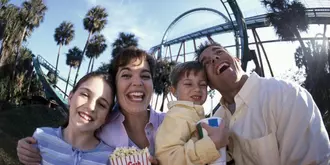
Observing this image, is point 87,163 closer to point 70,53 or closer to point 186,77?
point 186,77

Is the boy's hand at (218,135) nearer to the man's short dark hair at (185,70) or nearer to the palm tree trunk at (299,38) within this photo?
the man's short dark hair at (185,70)

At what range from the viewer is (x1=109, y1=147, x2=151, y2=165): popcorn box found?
209 cm

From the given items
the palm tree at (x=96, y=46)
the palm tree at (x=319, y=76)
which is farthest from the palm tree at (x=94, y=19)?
the palm tree at (x=319, y=76)

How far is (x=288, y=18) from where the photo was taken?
21.0 metres

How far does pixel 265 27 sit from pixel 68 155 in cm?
2531

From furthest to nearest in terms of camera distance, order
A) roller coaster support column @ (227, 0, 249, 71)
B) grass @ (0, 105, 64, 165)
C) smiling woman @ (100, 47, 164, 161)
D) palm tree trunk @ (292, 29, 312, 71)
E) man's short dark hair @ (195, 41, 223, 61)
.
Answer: palm tree trunk @ (292, 29, 312, 71)
roller coaster support column @ (227, 0, 249, 71)
grass @ (0, 105, 64, 165)
man's short dark hair @ (195, 41, 223, 61)
smiling woman @ (100, 47, 164, 161)

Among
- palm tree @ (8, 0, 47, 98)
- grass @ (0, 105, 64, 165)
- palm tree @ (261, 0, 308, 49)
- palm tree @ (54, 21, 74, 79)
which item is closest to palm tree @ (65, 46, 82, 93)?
palm tree @ (54, 21, 74, 79)

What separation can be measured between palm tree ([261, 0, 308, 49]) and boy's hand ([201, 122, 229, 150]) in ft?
67.2

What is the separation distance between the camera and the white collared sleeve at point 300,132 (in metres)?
2.10

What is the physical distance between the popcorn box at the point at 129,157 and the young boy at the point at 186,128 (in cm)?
20

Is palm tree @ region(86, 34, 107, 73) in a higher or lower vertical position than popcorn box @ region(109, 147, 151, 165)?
higher

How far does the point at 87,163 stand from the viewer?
2279 mm

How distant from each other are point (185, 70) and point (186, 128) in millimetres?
548

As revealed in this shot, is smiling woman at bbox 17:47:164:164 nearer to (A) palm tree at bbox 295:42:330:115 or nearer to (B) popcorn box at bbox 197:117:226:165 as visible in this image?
(B) popcorn box at bbox 197:117:226:165
